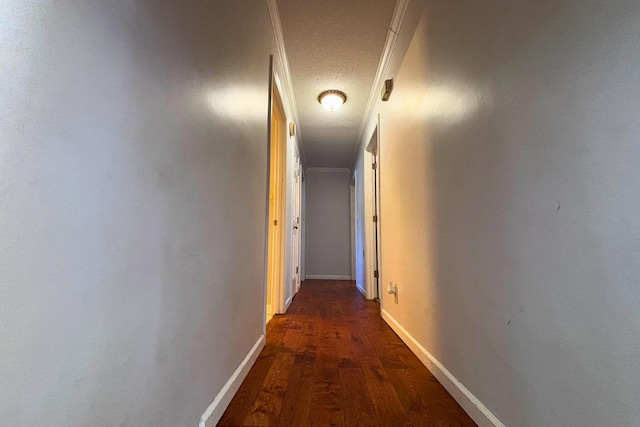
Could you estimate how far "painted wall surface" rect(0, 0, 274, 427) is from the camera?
383 millimetres

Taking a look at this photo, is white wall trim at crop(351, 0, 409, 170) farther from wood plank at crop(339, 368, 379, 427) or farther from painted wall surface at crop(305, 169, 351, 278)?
wood plank at crop(339, 368, 379, 427)

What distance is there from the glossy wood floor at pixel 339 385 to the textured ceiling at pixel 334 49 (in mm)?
2214

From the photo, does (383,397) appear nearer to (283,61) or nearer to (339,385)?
(339,385)

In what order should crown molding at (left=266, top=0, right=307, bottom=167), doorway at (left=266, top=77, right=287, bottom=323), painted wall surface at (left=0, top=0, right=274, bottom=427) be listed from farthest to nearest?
1. doorway at (left=266, top=77, right=287, bottom=323)
2. crown molding at (left=266, top=0, right=307, bottom=167)
3. painted wall surface at (left=0, top=0, right=274, bottom=427)

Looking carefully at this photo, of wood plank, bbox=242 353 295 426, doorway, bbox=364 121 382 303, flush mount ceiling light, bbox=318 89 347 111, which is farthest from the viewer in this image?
doorway, bbox=364 121 382 303

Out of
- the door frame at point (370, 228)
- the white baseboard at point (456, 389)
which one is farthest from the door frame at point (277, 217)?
the white baseboard at point (456, 389)

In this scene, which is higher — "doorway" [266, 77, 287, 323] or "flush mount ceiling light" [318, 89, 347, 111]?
"flush mount ceiling light" [318, 89, 347, 111]

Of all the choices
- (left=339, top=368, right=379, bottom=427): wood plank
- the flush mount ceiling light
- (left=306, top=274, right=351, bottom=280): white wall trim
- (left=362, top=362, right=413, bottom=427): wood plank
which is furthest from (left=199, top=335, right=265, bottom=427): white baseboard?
(left=306, top=274, right=351, bottom=280): white wall trim

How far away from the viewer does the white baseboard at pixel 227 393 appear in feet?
3.22

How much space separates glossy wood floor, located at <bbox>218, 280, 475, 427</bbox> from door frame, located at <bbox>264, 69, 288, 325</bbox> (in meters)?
0.50

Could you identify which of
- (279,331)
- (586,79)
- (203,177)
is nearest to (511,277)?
(586,79)

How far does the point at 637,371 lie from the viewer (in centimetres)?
54

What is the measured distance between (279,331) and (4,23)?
86.7 inches

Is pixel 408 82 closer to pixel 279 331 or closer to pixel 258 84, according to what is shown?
pixel 258 84
